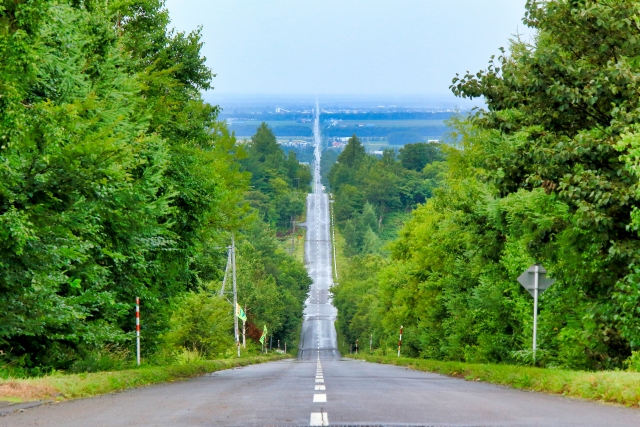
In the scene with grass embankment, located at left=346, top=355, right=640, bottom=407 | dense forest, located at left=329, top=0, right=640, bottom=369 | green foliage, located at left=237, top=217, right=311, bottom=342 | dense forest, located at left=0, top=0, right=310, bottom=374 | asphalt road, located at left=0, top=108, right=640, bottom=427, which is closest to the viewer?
asphalt road, located at left=0, top=108, right=640, bottom=427

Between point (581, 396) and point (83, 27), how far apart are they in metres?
12.6

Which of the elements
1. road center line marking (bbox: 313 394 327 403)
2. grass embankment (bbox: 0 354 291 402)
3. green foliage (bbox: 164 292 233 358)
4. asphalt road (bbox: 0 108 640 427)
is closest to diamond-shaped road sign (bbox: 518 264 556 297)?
asphalt road (bbox: 0 108 640 427)

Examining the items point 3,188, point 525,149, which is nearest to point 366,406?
point 3,188

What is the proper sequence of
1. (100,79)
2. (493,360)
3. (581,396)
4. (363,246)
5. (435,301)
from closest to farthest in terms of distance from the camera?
(581,396) → (100,79) → (493,360) → (435,301) → (363,246)

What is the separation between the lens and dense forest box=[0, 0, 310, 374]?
13703 mm

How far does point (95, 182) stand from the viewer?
14.6 metres

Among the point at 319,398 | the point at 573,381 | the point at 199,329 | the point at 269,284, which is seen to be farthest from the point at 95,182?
the point at 269,284

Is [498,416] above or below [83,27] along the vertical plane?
below

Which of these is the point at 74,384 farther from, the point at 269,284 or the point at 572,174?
the point at 269,284

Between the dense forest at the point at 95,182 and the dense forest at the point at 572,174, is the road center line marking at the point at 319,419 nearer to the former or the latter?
the dense forest at the point at 95,182

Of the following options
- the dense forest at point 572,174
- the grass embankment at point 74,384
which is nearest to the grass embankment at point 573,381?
the dense forest at point 572,174

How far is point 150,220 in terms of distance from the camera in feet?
69.3

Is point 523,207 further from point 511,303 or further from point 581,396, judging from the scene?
point 581,396

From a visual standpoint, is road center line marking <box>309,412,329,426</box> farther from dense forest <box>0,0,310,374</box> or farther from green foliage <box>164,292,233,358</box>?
green foliage <box>164,292,233,358</box>
